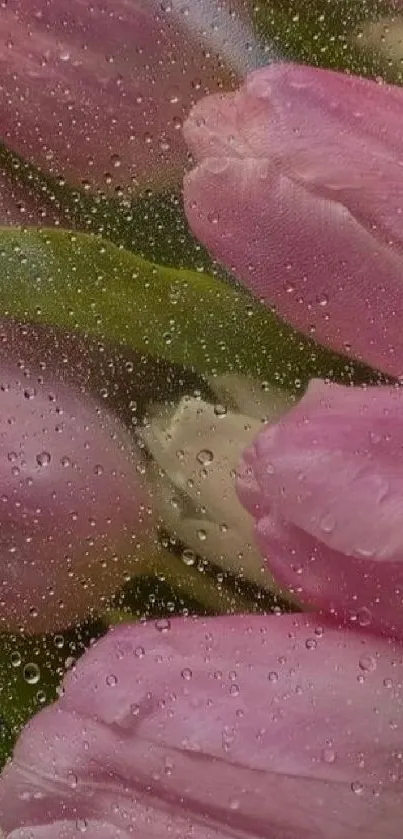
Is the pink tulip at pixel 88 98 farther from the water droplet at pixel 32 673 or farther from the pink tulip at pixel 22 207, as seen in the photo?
the water droplet at pixel 32 673

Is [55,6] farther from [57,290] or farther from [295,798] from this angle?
[295,798]

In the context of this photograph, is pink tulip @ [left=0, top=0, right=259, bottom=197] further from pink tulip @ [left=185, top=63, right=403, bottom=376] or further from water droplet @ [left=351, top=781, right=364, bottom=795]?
water droplet @ [left=351, top=781, right=364, bottom=795]

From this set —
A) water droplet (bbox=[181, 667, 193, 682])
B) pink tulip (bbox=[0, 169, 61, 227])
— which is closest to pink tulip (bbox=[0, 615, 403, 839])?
water droplet (bbox=[181, 667, 193, 682])

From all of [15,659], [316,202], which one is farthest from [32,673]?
[316,202]

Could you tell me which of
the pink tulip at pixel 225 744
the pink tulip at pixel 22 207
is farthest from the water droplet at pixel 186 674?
the pink tulip at pixel 22 207

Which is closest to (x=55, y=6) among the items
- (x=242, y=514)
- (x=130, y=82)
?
(x=130, y=82)

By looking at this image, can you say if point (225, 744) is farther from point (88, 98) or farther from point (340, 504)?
point (88, 98)
